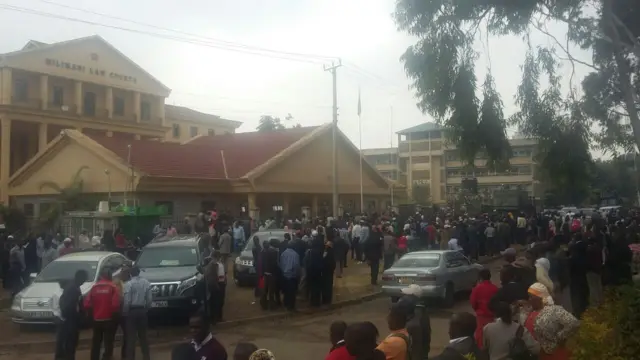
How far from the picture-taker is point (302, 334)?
45.2 ft

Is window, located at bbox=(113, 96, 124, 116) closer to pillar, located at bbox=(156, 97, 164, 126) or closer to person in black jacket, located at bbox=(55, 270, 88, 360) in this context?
pillar, located at bbox=(156, 97, 164, 126)

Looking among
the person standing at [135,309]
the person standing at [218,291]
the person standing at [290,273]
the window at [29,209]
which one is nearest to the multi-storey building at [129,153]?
the window at [29,209]

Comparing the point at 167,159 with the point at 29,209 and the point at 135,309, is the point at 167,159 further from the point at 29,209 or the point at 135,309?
the point at 135,309

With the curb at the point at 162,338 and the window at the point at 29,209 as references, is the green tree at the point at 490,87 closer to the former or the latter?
the curb at the point at 162,338

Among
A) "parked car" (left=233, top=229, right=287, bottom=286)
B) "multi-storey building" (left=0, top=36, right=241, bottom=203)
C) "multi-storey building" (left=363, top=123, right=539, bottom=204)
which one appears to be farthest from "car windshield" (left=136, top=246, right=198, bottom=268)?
"multi-storey building" (left=363, top=123, right=539, bottom=204)

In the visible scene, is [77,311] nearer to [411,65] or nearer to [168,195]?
[411,65]

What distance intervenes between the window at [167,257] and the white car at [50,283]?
1.83 feet

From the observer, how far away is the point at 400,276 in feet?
53.1

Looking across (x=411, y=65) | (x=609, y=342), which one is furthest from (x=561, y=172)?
(x=609, y=342)

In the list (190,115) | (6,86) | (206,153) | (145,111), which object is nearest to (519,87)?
(206,153)

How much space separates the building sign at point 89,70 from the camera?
148 feet

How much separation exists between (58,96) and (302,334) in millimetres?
38605

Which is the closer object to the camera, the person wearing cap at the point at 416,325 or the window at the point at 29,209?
the person wearing cap at the point at 416,325

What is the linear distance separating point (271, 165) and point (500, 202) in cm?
1781
